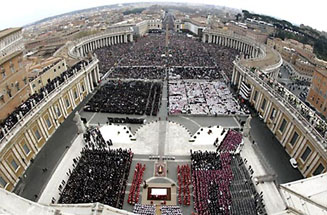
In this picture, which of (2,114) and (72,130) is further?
(72,130)

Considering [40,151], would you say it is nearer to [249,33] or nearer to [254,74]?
[254,74]

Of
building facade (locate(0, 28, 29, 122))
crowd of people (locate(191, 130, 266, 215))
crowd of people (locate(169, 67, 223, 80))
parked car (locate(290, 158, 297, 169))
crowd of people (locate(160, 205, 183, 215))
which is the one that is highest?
building facade (locate(0, 28, 29, 122))

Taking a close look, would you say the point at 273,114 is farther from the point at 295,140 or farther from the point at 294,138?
the point at 295,140

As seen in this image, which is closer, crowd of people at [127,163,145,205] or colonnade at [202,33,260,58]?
crowd of people at [127,163,145,205]

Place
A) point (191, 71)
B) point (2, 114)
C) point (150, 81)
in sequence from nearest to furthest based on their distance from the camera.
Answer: point (2, 114) → point (150, 81) → point (191, 71)

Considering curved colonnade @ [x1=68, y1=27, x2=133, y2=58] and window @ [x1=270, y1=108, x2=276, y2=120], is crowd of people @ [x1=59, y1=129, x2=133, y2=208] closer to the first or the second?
window @ [x1=270, y1=108, x2=276, y2=120]

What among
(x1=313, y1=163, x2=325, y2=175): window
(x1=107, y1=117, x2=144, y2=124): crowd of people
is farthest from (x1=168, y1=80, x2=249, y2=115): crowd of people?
(x1=313, y1=163, x2=325, y2=175): window

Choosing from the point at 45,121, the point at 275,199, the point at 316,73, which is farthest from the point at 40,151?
the point at 316,73

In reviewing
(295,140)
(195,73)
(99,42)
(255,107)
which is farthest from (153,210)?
(99,42)
